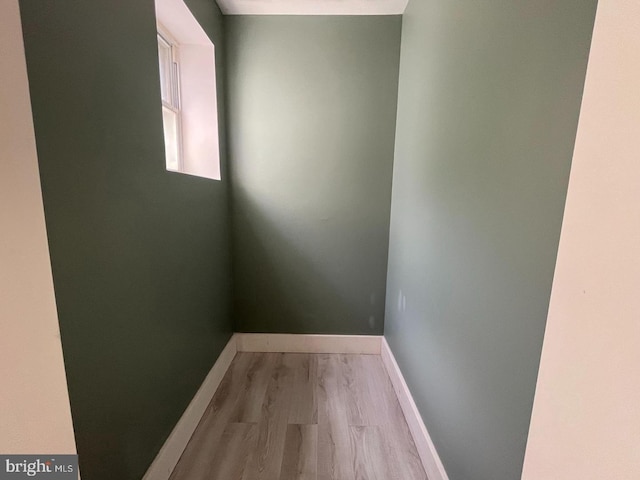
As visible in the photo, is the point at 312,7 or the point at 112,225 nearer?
the point at 112,225

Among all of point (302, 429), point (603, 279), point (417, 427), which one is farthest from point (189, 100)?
point (417, 427)

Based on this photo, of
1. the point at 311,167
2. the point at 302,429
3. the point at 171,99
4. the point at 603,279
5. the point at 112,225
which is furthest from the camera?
the point at 311,167

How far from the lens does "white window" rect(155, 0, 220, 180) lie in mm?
1903

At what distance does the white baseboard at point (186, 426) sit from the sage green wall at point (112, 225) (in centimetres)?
5

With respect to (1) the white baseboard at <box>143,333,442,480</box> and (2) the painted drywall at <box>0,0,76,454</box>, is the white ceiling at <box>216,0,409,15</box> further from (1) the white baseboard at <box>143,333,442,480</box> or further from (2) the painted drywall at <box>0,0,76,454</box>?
(1) the white baseboard at <box>143,333,442,480</box>

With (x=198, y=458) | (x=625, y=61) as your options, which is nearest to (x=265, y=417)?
(x=198, y=458)

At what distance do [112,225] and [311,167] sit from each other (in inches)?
60.2

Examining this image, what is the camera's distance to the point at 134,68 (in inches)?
44.4

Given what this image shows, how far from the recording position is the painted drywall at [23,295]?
2.21ft

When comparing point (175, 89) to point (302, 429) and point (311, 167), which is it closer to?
point (311, 167)

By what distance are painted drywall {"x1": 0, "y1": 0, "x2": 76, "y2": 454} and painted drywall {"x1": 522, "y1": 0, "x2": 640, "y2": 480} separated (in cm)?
108

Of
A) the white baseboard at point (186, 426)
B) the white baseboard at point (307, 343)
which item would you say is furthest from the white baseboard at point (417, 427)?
the white baseboard at point (186, 426)

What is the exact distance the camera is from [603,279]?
17.6 inches

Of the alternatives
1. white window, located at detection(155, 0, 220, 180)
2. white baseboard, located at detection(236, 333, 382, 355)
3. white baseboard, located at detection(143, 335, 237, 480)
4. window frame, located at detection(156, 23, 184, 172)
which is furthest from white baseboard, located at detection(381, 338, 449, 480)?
window frame, located at detection(156, 23, 184, 172)
